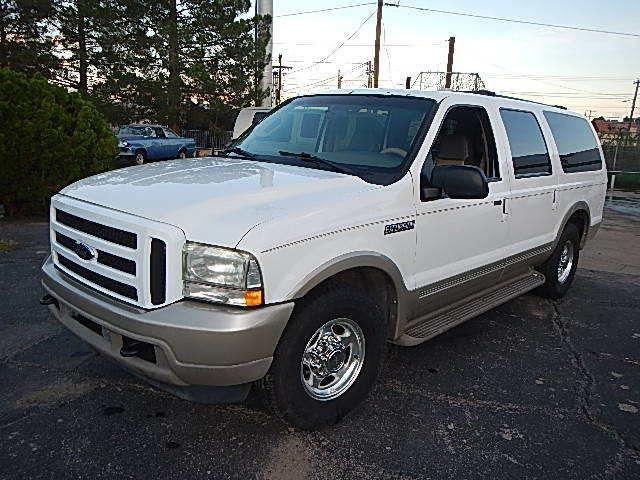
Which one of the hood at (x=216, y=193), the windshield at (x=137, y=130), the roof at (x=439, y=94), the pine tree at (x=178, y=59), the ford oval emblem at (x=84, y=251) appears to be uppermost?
the pine tree at (x=178, y=59)

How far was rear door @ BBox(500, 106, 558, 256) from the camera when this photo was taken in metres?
4.38

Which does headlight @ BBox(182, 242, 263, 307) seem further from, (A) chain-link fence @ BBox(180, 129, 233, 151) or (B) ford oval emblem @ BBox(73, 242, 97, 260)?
(A) chain-link fence @ BBox(180, 129, 233, 151)

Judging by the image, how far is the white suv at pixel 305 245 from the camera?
2.47 m

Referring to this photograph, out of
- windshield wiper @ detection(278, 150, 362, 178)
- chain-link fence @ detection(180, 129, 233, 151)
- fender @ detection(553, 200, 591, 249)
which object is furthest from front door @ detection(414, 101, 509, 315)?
chain-link fence @ detection(180, 129, 233, 151)

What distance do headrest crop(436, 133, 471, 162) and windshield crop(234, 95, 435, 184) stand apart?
268 millimetres

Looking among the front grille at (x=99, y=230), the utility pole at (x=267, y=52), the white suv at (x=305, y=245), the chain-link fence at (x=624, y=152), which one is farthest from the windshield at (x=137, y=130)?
the front grille at (x=99, y=230)

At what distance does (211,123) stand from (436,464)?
92.5 ft

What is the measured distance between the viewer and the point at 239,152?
161 inches

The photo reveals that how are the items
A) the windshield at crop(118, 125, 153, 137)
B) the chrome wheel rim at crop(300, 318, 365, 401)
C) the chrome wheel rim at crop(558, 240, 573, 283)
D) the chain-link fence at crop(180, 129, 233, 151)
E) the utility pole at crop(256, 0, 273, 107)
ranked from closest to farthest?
the chrome wheel rim at crop(300, 318, 365, 401) → the chrome wheel rim at crop(558, 240, 573, 283) → the windshield at crop(118, 125, 153, 137) → the utility pole at crop(256, 0, 273, 107) → the chain-link fence at crop(180, 129, 233, 151)

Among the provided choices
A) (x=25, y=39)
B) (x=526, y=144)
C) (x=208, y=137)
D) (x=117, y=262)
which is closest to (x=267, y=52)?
(x=208, y=137)

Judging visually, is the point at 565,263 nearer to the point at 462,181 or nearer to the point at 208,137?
the point at 462,181

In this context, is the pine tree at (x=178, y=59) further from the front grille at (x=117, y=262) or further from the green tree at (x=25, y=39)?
the front grille at (x=117, y=262)

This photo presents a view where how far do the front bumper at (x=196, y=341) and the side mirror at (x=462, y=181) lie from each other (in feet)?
4.37

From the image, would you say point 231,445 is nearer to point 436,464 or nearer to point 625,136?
point 436,464
